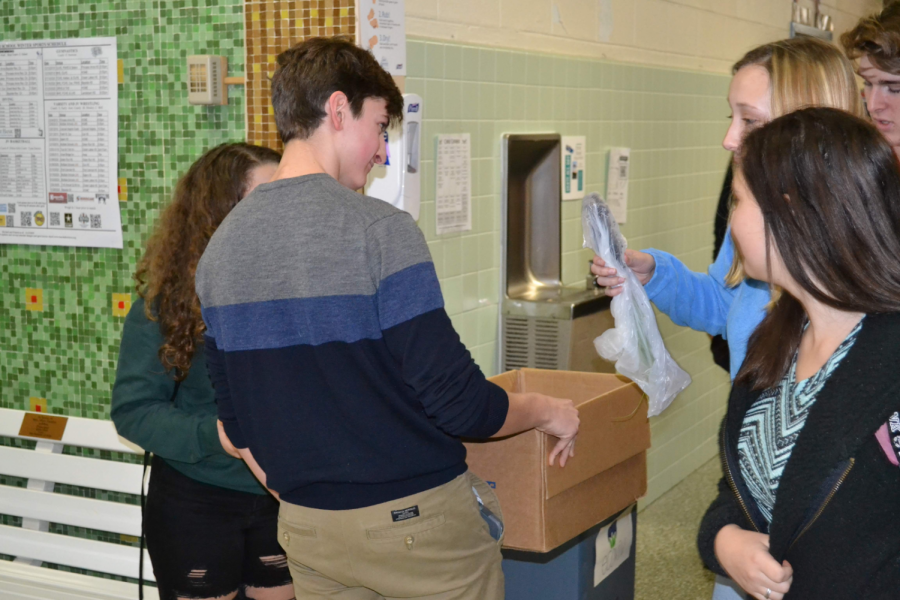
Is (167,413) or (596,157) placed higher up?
(596,157)

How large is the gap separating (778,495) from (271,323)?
2.97 feet

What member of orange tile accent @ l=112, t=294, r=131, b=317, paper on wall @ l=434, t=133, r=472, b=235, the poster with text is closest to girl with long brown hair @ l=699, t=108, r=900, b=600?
the poster with text

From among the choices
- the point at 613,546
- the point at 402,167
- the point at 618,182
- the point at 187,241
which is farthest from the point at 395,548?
the point at 618,182

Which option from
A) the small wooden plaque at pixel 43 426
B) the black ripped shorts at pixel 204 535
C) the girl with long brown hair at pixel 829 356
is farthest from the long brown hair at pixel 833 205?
the small wooden plaque at pixel 43 426

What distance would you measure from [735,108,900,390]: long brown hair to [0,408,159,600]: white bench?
2361mm

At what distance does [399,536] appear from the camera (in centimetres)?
173

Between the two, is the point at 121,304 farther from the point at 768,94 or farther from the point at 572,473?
the point at 768,94

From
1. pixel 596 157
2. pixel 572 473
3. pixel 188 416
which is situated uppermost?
pixel 596 157

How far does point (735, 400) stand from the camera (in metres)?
1.51

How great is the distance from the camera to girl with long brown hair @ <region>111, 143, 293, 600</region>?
2223mm

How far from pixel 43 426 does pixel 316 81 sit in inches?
81.0

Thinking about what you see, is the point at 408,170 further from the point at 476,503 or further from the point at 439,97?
the point at 476,503

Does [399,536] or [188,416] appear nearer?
[399,536]

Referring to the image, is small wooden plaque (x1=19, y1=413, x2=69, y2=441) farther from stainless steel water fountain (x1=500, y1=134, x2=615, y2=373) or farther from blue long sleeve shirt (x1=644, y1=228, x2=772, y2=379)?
blue long sleeve shirt (x1=644, y1=228, x2=772, y2=379)
